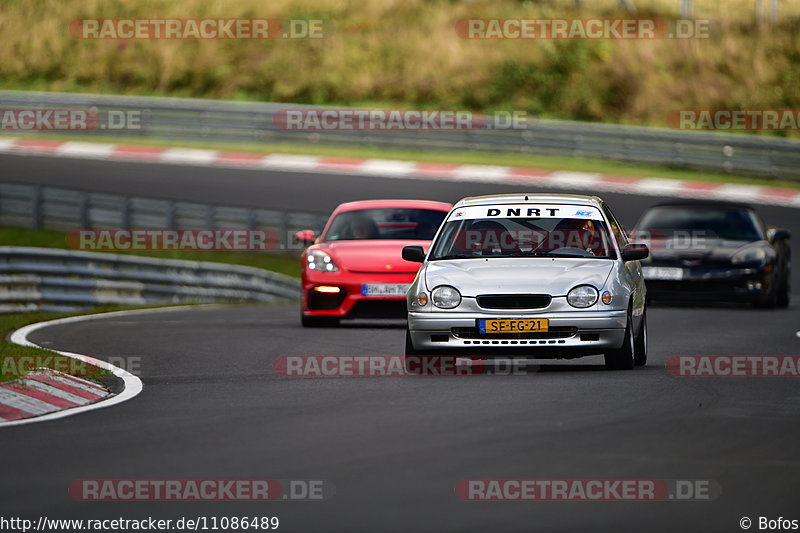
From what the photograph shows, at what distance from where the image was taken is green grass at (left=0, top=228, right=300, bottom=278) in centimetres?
2728

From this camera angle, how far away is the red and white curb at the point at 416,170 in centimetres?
3141

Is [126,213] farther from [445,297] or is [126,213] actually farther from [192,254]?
[445,297]

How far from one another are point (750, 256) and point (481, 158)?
671 inches

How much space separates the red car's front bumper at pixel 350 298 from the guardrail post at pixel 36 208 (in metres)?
13.5

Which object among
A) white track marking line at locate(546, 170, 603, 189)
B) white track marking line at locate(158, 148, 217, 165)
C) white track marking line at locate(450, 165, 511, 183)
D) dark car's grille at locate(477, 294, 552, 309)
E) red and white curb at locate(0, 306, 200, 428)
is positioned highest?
white track marking line at locate(158, 148, 217, 165)

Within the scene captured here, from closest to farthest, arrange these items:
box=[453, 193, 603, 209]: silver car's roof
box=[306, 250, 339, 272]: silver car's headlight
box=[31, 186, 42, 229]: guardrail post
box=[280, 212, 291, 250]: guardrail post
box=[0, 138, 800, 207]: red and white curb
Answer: box=[453, 193, 603, 209]: silver car's roof → box=[306, 250, 339, 272]: silver car's headlight → box=[280, 212, 291, 250]: guardrail post → box=[31, 186, 42, 229]: guardrail post → box=[0, 138, 800, 207]: red and white curb

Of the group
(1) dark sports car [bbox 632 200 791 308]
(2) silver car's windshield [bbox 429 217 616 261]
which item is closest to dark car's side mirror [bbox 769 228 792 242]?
(1) dark sports car [bbox 632 200 791 308]

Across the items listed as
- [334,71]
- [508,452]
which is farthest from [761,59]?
[508,452]

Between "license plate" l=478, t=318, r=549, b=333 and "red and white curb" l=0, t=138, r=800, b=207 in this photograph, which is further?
"red and white curb" l=0, t=138, r=800, b=207

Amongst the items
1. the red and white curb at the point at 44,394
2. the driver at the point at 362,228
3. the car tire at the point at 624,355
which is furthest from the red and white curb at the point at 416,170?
the red and white curb at the point at 44,394

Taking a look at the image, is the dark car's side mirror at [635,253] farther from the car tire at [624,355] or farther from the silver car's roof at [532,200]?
the car tire at [624,355]

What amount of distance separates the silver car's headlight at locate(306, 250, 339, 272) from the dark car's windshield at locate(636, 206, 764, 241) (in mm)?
5125

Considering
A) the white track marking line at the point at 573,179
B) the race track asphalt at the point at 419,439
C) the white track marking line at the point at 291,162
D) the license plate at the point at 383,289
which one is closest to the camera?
the race track asphalt at the point at 419,439

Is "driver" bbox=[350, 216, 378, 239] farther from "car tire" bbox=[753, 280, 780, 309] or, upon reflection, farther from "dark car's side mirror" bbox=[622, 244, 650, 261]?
"car tire" bbox=[753, 280, 780, 309]
